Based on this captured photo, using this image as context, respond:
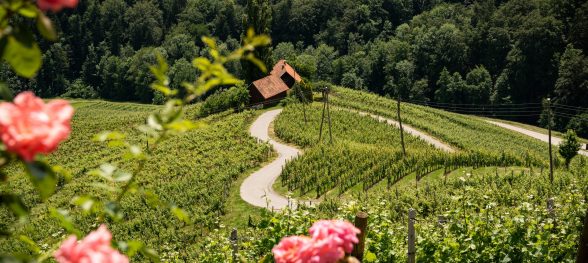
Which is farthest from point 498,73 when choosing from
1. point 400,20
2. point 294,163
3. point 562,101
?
point 294,163

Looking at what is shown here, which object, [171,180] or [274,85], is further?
[274,85]

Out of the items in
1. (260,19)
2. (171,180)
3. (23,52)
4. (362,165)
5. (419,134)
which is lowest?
(171,180)

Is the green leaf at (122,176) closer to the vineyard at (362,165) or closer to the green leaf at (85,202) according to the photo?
the green leaf at (85,202)

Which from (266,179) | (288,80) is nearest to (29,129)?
(266,179)

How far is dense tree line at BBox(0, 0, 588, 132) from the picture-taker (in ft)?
218

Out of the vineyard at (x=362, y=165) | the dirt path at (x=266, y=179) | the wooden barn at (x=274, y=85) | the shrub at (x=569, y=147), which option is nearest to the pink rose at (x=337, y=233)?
the dirt path at (x=266, y=179)

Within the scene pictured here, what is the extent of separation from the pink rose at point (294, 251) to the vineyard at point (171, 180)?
12680mm

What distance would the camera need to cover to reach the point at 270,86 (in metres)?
46.1

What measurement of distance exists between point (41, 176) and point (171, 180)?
28.9 m

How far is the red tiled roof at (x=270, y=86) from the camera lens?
4500 cm

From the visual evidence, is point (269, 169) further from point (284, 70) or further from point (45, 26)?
point (45, 26)

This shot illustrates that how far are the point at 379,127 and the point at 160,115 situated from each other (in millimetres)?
36595

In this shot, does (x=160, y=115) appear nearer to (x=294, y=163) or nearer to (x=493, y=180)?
(x=493, y=180)

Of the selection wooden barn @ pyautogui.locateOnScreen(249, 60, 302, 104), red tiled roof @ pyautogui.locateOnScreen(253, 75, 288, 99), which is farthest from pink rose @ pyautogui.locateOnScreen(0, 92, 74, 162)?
red tiled roof @ pyautogui.locateOnScreen(253, 75, 288, 99)
